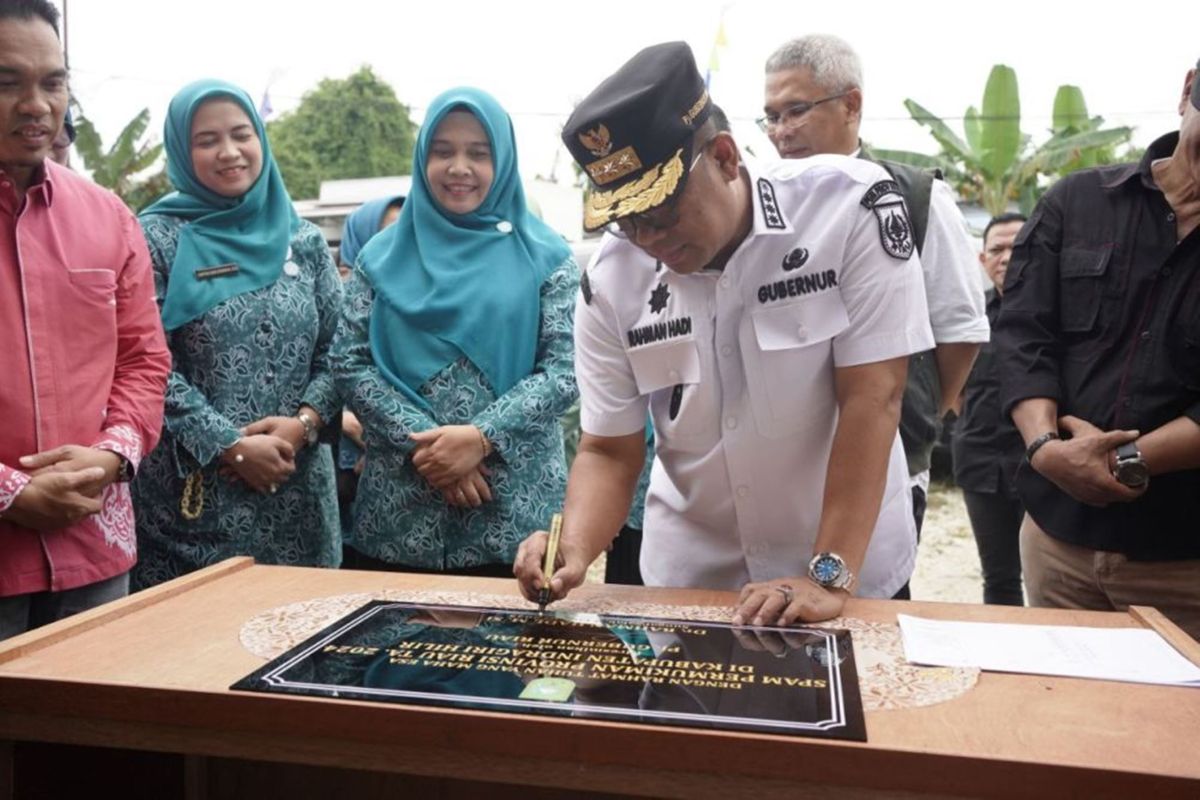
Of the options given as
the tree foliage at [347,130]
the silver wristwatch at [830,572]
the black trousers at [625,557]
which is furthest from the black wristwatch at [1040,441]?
the tree foliage at [347,130]

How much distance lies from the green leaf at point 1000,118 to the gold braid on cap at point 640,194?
8304 millimetres

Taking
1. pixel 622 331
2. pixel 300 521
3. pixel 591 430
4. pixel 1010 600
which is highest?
pixel 622 331

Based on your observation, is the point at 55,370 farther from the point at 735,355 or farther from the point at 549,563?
the point at 735,355

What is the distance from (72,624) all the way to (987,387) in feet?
9.92

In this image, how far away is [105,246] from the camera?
2123 mm

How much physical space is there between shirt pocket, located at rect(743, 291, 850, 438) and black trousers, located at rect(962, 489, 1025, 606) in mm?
2171

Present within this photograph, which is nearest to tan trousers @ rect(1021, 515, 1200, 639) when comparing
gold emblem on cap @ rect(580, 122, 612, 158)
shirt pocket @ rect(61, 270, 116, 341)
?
gold emblem on cap @ rect(580, 122, 612, 158)

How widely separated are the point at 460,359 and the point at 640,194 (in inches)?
44.6

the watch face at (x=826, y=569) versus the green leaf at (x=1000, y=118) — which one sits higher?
the green leaf at (x=1000, y=118)

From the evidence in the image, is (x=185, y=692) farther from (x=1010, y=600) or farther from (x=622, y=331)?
(x=1010, y=600)

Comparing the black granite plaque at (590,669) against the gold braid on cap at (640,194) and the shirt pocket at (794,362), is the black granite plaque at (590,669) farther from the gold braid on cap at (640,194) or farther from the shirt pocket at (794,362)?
Answer: the gold braid on cap at (640,194)

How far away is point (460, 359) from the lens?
2523 mm

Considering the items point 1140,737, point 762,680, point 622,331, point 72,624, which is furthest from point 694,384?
point 72,624

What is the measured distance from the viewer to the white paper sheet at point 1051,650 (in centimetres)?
131
